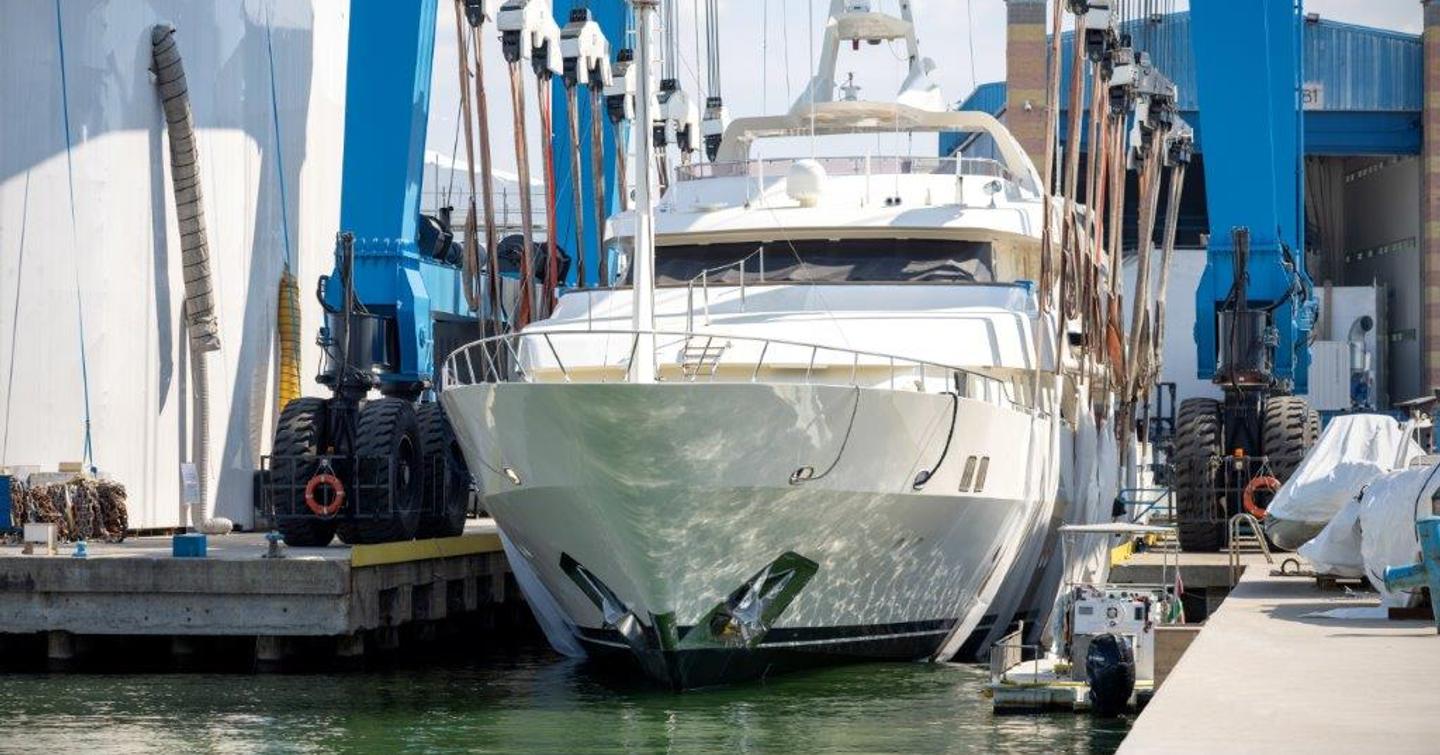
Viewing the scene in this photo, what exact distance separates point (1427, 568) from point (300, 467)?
985 cm

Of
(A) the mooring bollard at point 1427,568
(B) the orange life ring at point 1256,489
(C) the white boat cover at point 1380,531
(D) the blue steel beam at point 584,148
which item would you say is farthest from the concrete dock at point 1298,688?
(D) the blue steel beam at point 584,148

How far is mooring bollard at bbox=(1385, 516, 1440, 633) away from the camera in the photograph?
45.1 feet

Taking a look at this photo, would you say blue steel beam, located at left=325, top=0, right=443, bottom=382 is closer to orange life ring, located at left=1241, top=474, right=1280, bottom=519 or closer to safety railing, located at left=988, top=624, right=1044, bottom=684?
safety railing, located at left=988, top=624, right=1044, bottom=684

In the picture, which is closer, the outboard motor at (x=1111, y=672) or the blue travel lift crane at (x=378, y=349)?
the outboard motor at (x=1111, y=672)

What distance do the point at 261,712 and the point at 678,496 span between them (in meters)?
3.39

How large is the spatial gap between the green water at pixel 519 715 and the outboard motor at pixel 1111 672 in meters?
0.16

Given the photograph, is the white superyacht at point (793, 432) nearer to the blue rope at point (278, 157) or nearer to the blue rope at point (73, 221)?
the blue rope at point (73, 221)

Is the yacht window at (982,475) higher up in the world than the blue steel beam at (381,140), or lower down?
lower down

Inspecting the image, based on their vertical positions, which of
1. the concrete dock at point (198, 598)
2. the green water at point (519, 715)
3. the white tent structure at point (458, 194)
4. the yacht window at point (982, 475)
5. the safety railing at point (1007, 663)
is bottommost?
the green water at point (519, 715)

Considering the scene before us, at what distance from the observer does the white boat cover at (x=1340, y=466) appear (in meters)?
19.1

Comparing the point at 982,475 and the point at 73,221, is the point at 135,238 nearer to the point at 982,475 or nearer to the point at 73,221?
the point at 73,221

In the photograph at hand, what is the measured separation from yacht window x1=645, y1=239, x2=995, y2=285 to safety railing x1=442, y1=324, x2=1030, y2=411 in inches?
87.8

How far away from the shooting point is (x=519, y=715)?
1570cm

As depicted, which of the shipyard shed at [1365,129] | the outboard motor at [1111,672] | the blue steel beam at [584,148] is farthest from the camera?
the shipyard shed at [1365,129]
